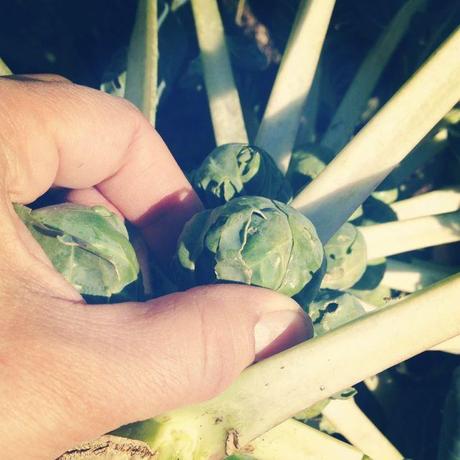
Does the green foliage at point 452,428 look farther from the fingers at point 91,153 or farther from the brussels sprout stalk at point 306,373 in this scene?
the fingers at point 91,153

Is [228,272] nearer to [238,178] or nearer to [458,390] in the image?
[238,178]

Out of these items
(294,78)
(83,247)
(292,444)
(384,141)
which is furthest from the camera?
(294,78)

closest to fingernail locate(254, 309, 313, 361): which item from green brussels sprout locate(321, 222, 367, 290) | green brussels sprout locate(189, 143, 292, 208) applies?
green brussels sprout locate(321, 222, 367, 290)

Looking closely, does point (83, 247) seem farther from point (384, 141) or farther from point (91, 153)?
point (384, 141)

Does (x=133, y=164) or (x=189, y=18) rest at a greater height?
(x=189, y=18)

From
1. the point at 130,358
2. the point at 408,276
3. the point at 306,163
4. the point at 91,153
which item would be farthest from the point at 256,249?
the point at 408,276

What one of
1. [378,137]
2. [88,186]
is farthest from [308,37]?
[88,186]
